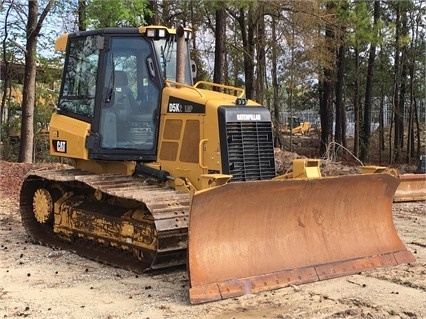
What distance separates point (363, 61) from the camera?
1200 inches

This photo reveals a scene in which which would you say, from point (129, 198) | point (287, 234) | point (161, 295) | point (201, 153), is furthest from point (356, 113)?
point (161, 295)

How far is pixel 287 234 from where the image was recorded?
6051 mm

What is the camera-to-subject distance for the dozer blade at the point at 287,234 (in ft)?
17.8

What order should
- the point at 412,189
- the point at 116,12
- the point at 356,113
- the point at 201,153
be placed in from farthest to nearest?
the point at 356,113
the point at 116,12
the point at 412,189
the point at 201,153

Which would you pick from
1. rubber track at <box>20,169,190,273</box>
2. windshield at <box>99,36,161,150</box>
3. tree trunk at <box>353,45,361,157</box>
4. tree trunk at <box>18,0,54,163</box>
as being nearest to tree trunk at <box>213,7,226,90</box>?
tree trunk at <box>18,0,54,163</box>

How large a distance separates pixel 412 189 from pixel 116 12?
26.2ft

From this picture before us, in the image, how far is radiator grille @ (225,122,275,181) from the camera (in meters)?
6.52

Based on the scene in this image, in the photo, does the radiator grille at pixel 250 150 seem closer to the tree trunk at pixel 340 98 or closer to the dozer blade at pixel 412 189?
the dozer blade at pixel 412 189

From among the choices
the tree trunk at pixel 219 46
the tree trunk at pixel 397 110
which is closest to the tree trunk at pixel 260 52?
the tree trunk at pixel 219 46

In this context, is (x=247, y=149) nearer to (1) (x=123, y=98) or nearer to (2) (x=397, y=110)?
(1) (x=123, y=98)

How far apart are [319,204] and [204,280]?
1693 mm

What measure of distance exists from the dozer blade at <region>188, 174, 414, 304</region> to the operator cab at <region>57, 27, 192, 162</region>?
5.75 ft

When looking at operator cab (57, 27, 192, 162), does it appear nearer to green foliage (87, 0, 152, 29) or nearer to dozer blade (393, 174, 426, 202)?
dozer blade (393, 174, 426, 202)

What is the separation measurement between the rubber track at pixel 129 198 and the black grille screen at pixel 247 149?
646mm
